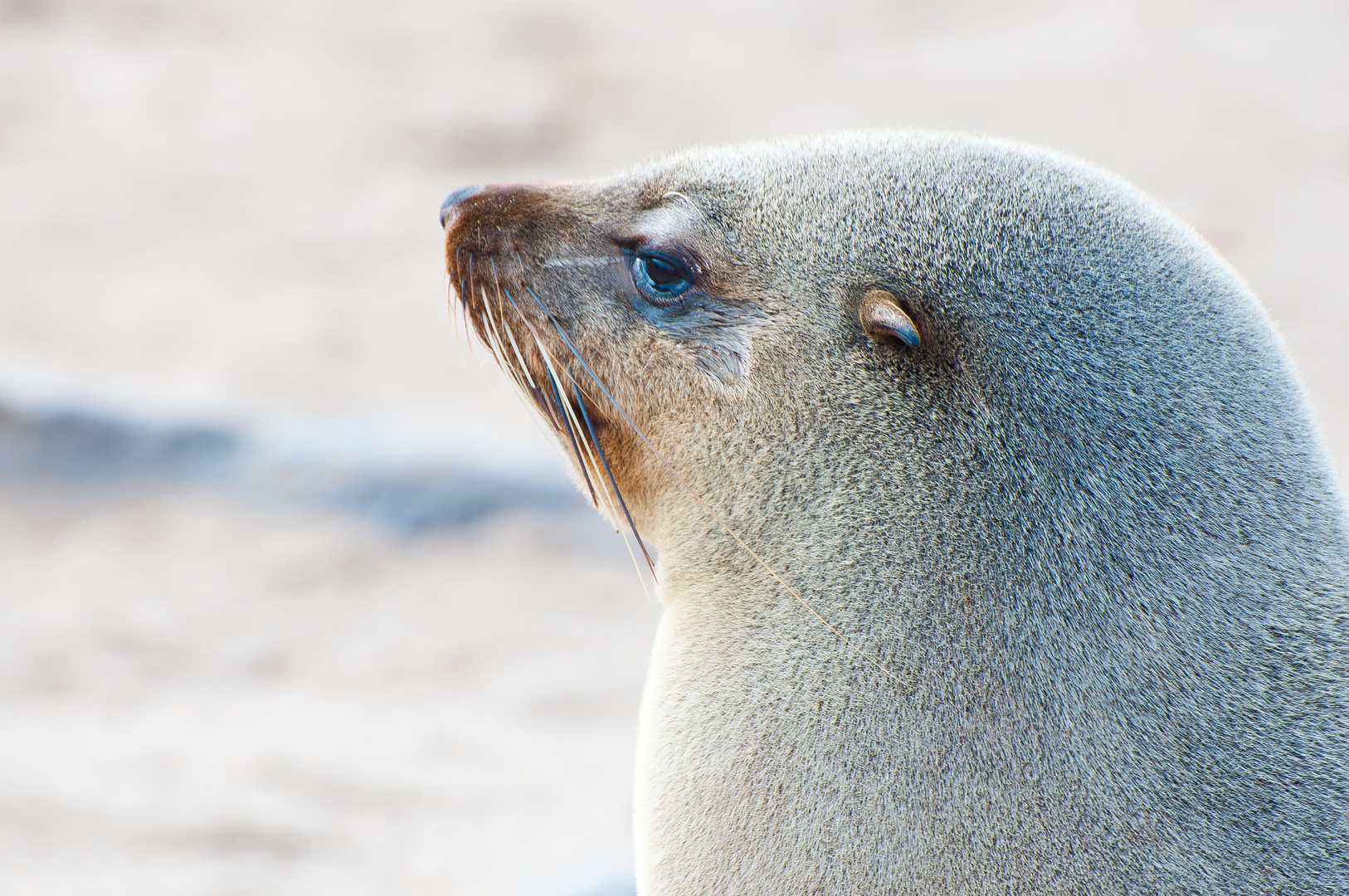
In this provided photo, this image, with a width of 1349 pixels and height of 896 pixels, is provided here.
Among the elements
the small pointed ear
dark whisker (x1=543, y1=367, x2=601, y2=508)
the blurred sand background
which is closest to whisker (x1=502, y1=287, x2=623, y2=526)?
dark whisker (x1=543, y1=367, x2=601, y2=508)

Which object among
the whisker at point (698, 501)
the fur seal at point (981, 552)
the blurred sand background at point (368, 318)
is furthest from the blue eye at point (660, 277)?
the blurred sand background at point (368, 318)

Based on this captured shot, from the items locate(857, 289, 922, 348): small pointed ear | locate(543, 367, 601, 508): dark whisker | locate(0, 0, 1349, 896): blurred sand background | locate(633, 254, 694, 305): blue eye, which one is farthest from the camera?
locate(0, 0, 1349, 896): blurred sand background

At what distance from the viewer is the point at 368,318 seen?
7.36 meters

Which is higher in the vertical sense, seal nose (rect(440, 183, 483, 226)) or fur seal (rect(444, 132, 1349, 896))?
seal nose (rect(440, 183, 483, 226))

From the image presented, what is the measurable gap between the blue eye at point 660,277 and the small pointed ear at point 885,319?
1.10ft

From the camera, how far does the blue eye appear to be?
2.14 meters

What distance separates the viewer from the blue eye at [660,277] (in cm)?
214

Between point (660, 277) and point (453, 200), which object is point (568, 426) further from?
point (453, 200)

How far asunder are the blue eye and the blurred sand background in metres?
2.09

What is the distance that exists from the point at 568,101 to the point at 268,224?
2402mm

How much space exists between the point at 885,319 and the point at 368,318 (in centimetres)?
588

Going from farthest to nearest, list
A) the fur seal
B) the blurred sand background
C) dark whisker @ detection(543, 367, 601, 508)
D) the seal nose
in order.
A: the blurred sand background < the seal nose < dark whisker @ detection(543, 367, 601, 508) < the fur seal

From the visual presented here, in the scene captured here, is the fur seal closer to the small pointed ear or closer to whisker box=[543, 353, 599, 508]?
the small pointed ear

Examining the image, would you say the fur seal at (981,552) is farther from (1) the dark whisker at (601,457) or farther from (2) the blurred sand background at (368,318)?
(2) the blurred sand background at (368,318)
